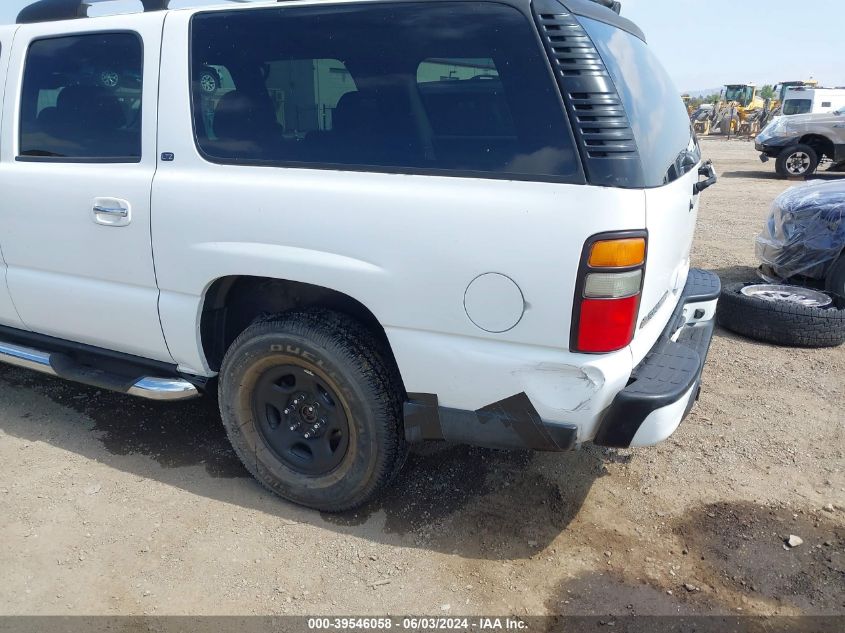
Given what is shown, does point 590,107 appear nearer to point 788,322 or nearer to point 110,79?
point 110,79

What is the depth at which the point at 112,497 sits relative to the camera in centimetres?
306

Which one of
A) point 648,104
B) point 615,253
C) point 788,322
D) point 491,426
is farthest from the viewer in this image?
point 788,322

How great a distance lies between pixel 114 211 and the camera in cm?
289

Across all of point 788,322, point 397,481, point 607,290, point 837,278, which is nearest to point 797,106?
point 837,278

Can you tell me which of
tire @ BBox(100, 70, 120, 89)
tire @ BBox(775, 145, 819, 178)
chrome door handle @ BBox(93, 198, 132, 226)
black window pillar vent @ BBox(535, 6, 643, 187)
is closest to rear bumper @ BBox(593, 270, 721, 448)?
black window pillar vent @ BBox(535, 6, 643, 187)

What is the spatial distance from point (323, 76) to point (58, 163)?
141 centimetres

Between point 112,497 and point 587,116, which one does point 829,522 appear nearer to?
point 587,116

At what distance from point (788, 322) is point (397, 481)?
10.2 feet

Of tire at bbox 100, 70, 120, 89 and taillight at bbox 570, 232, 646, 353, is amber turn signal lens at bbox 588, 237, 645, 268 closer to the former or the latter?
taillight at bbox 570, 232, 646, 353

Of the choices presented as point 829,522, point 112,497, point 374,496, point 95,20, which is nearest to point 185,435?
point 112,497

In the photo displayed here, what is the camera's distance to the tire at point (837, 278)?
514 centimetres

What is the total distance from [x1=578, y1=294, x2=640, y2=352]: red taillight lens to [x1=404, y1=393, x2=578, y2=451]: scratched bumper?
0.29 metres

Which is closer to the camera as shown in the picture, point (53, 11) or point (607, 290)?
point (607, 290)

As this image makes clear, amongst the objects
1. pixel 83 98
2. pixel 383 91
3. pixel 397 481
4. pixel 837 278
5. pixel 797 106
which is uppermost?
pixel 383 91
